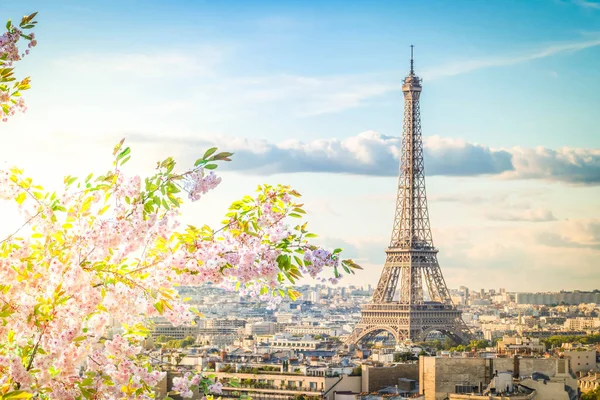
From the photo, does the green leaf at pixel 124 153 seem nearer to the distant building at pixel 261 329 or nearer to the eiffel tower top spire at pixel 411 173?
the eiffel tower top spire at pixel 411 173

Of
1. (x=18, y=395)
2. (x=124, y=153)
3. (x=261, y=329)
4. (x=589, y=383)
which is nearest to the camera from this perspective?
(x=18, y=395)

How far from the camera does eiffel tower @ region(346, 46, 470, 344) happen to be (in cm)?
9481

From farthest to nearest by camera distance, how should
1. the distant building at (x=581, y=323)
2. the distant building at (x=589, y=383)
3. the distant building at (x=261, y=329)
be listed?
the distant building at (x=261, y=329) → the distant building at (x=581, y=323) → the distant building at (x=589, y=383)

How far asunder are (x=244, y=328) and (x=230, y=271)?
153 m

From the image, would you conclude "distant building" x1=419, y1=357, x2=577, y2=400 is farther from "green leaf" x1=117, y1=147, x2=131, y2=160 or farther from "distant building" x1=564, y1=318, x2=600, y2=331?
"distant building" x1=564, y1=318, x2=600, y2=331

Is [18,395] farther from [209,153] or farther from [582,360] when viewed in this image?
[582,360]

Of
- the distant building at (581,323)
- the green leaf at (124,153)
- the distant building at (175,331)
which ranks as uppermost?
the distant building at (581,323)

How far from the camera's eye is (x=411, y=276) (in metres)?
94.6

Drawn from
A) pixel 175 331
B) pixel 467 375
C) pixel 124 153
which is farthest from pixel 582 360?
pixel 124 153

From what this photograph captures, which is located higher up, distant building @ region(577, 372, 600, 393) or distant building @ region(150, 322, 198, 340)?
distant building @ region(150, 322, 198, 340)

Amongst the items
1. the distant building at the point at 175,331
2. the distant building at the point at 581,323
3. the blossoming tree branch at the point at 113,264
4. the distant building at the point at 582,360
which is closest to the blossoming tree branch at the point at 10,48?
the blossoming tree branch at the point at 113,264

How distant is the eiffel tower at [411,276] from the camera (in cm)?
9481

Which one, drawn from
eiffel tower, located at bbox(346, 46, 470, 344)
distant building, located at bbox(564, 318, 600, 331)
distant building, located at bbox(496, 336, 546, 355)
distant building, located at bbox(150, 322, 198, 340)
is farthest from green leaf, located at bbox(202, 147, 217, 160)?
distant building, located at bbox(564, 318, 600, 331)

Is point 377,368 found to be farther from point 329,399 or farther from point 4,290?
point 4,290
